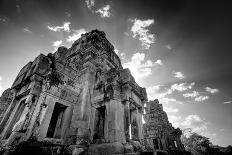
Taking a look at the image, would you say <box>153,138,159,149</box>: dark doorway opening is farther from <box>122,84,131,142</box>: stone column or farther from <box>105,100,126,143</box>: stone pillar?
<box>105,100,126,143</box>: stone pillar

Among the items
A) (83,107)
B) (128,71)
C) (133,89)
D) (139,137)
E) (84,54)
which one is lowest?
(139,137)

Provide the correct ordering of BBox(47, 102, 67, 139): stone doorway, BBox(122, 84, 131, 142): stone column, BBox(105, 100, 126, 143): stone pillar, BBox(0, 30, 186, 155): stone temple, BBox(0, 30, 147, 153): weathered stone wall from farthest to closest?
1. BBox(47, 102, 67, 139): stone doorway
2. BBox(122, 84, 131, 142): stone column
3. BBox(105, 100, 126, 143): stone pillar
4. BBox(0, 30, 147, 153): weathered stone wall
5. BBox(0, 30, 186, 155): stone temple

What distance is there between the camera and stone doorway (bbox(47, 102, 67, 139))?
8.27 m

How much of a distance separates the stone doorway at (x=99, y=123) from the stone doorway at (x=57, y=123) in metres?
2.28

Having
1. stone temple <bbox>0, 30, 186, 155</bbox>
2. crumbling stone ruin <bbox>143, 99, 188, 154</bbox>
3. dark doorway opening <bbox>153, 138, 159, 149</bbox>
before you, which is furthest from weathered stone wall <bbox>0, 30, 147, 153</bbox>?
dark doorway opening <bbox>153, 138, 159, 149</bbox>

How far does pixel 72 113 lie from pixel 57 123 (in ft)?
3.68

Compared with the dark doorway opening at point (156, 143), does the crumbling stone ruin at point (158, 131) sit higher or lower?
higher

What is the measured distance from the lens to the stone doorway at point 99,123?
8648 mm

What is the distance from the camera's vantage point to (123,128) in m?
8.00

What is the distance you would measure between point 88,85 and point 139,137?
5424 millimetres

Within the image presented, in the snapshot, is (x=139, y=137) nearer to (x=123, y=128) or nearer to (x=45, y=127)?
(x=123, y=128)

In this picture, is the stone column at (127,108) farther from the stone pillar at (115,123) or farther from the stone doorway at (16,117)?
the stone doorway at (16,117)

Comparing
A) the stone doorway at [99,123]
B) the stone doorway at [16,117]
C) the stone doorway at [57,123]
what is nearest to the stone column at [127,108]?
the stone doorway at [99,123]

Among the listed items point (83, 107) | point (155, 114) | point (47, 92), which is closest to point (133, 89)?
point (83, 107)
